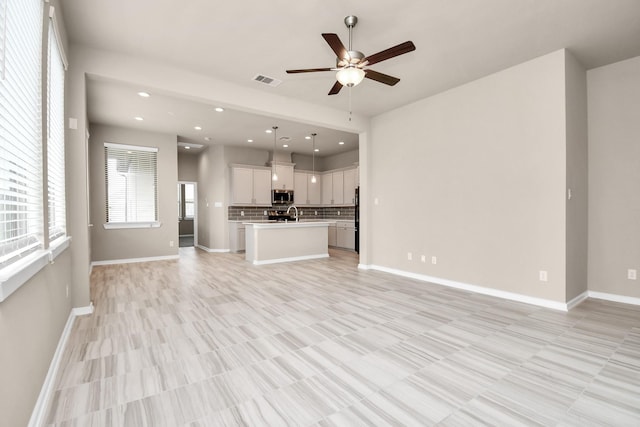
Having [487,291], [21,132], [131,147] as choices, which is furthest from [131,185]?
[487,291]

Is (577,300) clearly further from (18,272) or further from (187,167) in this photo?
(187,167)

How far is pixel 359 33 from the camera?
10.2ft

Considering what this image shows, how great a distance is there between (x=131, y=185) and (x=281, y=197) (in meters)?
3.85

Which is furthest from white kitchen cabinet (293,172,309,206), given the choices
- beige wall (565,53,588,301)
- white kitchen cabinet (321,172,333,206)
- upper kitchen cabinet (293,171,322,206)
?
beige wall (565,53,588,301)

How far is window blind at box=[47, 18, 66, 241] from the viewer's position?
246 cm

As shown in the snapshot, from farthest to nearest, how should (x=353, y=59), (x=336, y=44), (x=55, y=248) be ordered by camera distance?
(x=353, y=59) → (x=336, y=44) → (x=55, y=248)

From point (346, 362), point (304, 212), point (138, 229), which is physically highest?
point (304, 212)

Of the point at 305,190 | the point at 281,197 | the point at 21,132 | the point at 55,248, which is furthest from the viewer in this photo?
the point at 305,190

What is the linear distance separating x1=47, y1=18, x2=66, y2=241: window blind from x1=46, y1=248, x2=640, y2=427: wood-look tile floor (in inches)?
43.5

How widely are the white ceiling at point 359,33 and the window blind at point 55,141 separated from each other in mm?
513

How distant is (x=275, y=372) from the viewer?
216 centimetres

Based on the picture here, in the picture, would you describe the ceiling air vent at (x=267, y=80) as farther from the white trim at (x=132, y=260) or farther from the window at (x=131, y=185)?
the white trim at (x=132, y=260)

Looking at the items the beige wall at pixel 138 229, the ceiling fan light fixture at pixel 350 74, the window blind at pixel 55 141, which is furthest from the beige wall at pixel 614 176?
the beige wall at pixel 138 229

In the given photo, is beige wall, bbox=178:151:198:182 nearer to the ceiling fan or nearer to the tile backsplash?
the tile backsplash
